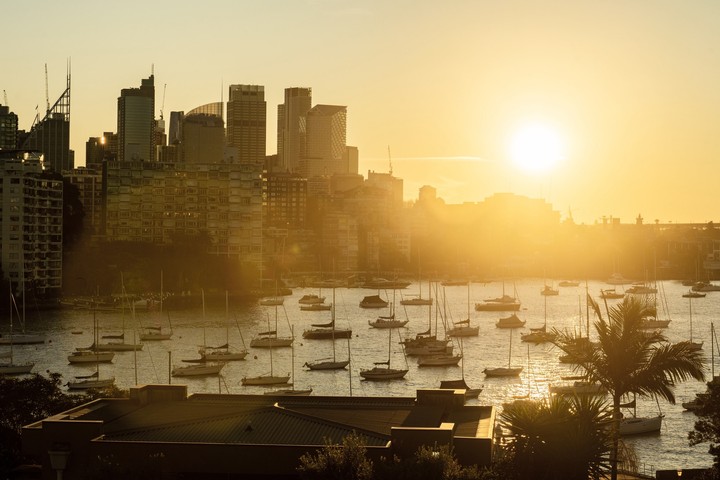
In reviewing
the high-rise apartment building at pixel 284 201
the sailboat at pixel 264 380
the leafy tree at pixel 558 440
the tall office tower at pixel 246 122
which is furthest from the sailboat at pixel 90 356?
the tall office tower at pixel 246 122

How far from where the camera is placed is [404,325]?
218 feet

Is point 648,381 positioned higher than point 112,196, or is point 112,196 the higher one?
point 112,196

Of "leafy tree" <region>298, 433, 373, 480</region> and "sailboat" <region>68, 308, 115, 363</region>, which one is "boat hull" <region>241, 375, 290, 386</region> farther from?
"leafy tree" <region>298, 433, 373, 480</region>

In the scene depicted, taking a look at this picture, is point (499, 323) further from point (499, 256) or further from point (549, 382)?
point (499, 256)

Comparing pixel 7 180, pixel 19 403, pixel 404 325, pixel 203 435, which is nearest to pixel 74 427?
pixel 203 435

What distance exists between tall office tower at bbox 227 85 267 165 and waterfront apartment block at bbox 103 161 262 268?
75.9 meters

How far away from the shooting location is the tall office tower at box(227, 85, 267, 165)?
183250mm

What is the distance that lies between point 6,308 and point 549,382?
4254cm

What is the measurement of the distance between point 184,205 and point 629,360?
95447mm

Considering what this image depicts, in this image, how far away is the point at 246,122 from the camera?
184 meters

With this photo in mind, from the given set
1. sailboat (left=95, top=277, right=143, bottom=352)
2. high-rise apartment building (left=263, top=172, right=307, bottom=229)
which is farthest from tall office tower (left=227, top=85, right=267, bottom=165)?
sailboat (left=95, top=277, right=143, bottom=352)

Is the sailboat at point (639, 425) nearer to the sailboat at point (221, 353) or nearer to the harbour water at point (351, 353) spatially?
the harbour water at point (351, 353)

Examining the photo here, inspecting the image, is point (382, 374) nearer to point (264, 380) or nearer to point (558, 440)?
point (264, 380)

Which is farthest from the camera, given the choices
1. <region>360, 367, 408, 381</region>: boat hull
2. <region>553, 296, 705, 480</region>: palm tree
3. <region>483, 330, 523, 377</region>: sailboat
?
<region>483, 330, 523, 377</region>: sailboat
